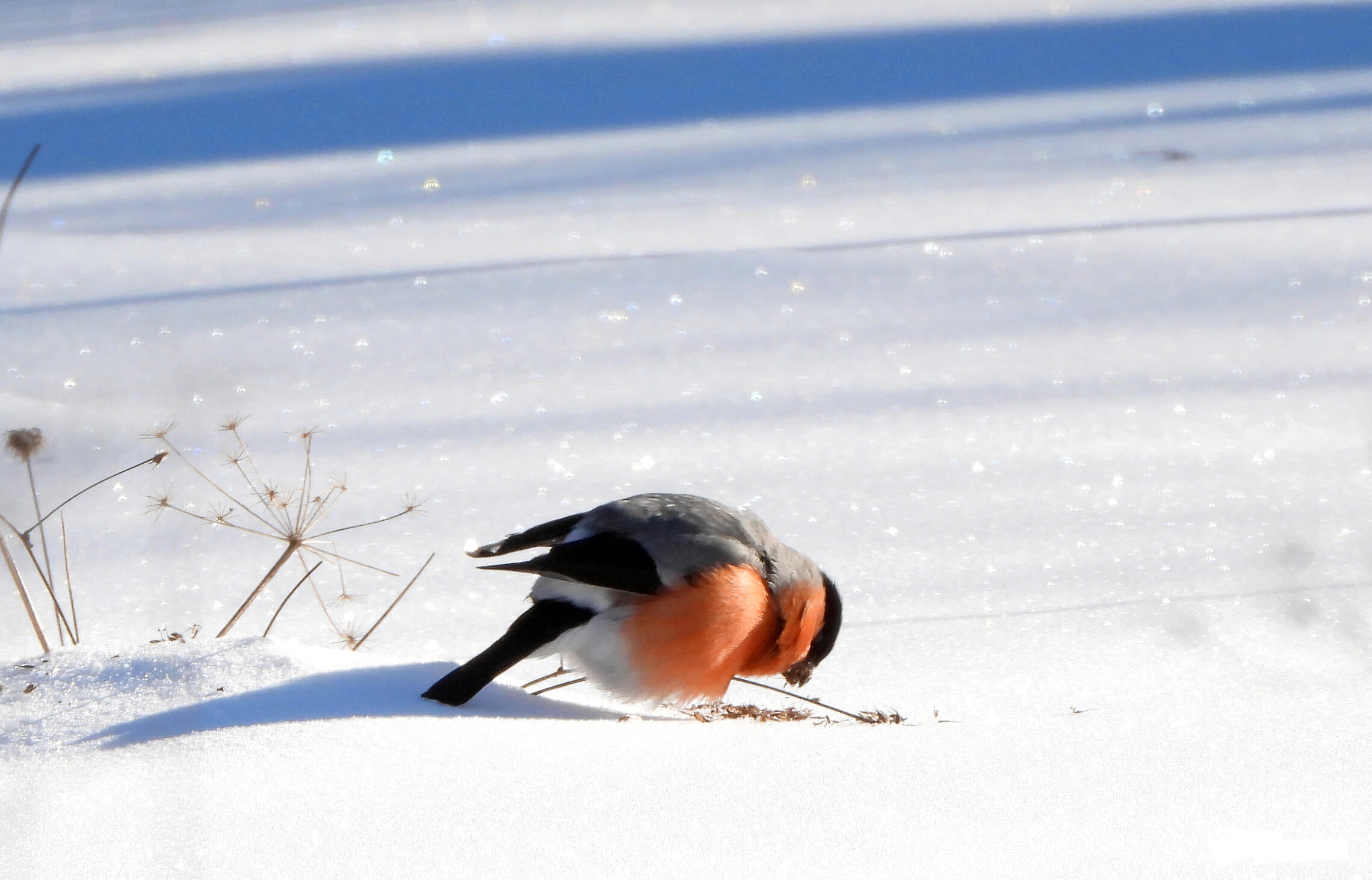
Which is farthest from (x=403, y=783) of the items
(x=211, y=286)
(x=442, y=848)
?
(x=211, y=286)

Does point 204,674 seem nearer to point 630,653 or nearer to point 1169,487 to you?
point 630,653

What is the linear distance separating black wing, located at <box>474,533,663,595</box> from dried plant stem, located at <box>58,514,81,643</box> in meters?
0.77

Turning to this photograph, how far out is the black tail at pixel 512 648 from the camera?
6.56ft

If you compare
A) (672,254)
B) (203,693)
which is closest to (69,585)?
(203,693)

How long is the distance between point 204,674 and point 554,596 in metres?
0.57

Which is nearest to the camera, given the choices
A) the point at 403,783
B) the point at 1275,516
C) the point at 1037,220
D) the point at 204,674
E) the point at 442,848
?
the point at 442,848

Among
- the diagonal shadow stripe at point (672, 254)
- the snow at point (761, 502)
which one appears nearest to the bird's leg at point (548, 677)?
the snow at point (761, 502)

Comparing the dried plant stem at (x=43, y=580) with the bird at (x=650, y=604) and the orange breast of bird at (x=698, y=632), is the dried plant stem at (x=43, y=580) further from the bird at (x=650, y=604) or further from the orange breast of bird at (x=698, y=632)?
the orange breast of bird at (x=698, y=632)

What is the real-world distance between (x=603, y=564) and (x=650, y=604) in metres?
0.11

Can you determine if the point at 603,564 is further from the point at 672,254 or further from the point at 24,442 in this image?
the point at 672,254

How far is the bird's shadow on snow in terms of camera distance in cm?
180

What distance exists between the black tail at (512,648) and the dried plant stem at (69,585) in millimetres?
693

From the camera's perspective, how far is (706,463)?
11.3 feet

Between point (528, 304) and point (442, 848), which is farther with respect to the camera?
point (528, 304)
